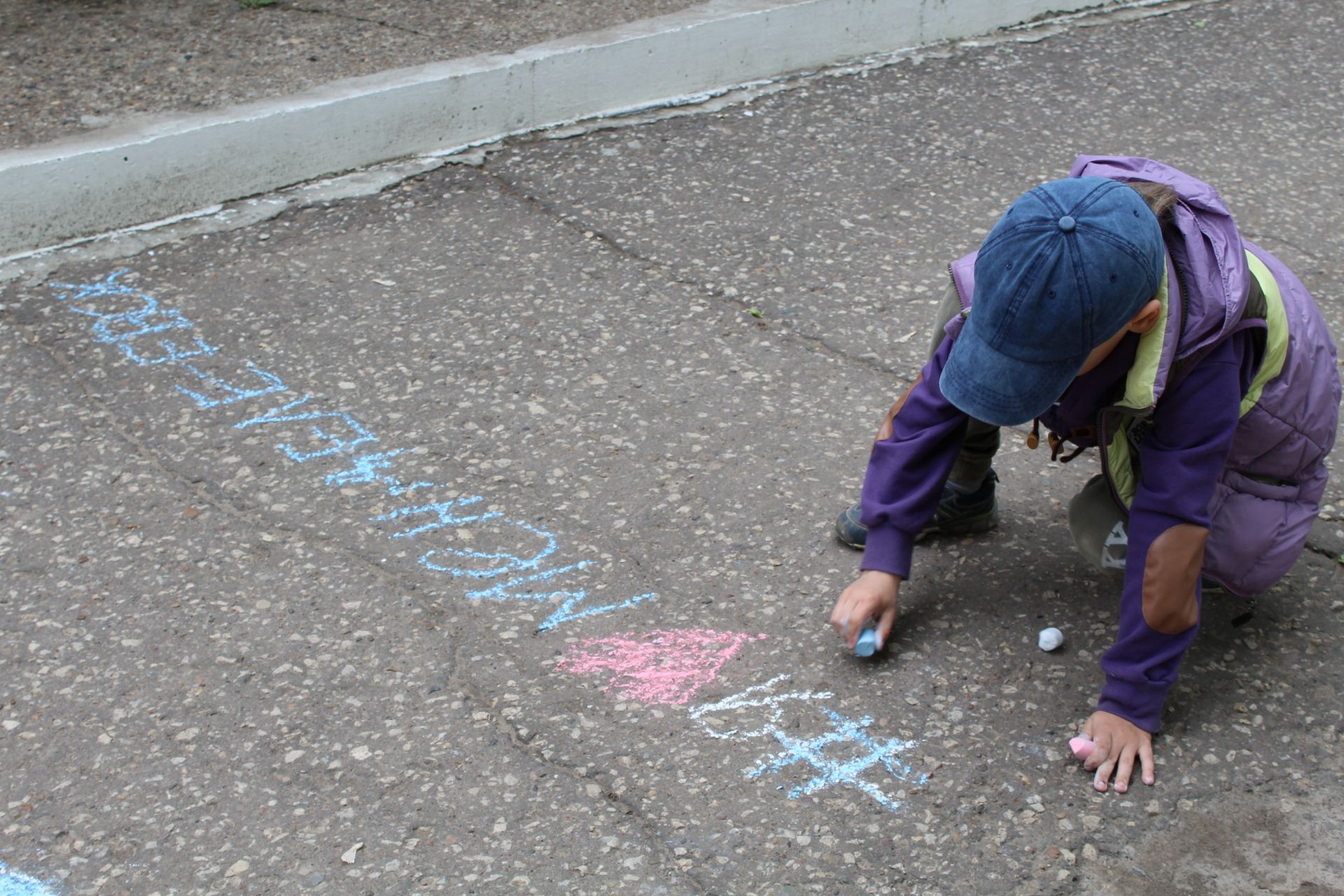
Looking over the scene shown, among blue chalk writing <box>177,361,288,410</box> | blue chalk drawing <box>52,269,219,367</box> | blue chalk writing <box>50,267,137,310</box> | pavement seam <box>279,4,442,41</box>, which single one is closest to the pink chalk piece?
blue chalk writing <box>177,361,288,410</box>

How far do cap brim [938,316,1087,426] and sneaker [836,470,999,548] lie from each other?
2.11 feet

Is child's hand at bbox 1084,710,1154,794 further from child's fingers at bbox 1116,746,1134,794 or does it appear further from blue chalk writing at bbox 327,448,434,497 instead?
blue chalk writing at bbox 327,448,434,497

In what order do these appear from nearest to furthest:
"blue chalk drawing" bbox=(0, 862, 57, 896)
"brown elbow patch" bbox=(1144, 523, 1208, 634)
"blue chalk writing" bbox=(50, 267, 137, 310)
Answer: "blue chalk drawing" bbox=(0, 862, 57, 896), "brown elbow patch" bbox=(1144, 523, 1208, 634), "blue chalk writing" bbox=(50, 267, 137, 310)

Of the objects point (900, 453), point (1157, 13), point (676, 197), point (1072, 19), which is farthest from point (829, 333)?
point (1157, 13)

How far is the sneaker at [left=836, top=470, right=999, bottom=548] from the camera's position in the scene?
7.86 ft

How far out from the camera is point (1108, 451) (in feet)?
6.75

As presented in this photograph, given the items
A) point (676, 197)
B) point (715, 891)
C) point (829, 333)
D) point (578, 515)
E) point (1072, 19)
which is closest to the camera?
point (715, 891)

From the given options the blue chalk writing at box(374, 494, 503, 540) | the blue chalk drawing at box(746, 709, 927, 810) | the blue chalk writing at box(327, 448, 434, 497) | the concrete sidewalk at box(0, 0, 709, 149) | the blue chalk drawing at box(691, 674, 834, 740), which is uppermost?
the concrete sidewalk at box(0, 0, 709, 149)

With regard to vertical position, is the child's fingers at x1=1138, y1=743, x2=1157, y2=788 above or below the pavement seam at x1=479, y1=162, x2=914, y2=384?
below

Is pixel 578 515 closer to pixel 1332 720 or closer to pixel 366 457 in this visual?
pixel 366 457

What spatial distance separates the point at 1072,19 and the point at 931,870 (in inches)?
174

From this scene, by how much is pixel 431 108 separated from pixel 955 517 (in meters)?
2.30

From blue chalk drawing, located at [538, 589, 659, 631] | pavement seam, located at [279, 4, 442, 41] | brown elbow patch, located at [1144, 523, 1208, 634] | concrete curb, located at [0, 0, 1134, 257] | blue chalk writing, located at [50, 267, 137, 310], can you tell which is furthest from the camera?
pavement seam, located at [279, 4, 442, 41]

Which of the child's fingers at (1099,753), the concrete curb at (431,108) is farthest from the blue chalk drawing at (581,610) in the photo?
the concrete curb at (431,108)
